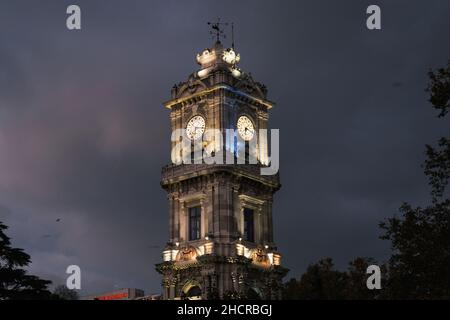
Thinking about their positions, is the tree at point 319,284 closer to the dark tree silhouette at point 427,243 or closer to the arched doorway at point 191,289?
the arched doorway at point 191,289

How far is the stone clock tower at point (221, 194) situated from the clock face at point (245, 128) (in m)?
0.10

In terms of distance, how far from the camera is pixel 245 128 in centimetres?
8969

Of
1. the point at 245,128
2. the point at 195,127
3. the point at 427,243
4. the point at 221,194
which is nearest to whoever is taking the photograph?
the point at 427,243

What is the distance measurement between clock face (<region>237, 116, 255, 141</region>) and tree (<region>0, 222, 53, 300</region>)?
3431 centimetres

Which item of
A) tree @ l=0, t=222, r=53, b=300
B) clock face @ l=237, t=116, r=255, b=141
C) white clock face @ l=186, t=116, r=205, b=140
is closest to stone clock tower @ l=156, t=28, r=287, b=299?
white clock face @ l=186, t=116, r=205, b=140

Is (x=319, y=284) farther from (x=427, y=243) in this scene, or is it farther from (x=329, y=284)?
(x=427, y=243)

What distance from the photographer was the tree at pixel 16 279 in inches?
2301

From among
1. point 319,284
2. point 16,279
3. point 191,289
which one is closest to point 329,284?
point 319,284

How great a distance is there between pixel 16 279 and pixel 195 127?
1343 inches

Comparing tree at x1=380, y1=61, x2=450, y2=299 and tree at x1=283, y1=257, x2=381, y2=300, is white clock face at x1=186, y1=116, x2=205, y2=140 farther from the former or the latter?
tree at x1=380, y1=61, x2=450, y2=299

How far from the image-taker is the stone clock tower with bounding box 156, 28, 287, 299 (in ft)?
273

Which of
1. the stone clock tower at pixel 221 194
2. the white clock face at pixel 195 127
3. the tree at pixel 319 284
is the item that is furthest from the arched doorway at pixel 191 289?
the white clock face at pixel 195 127
